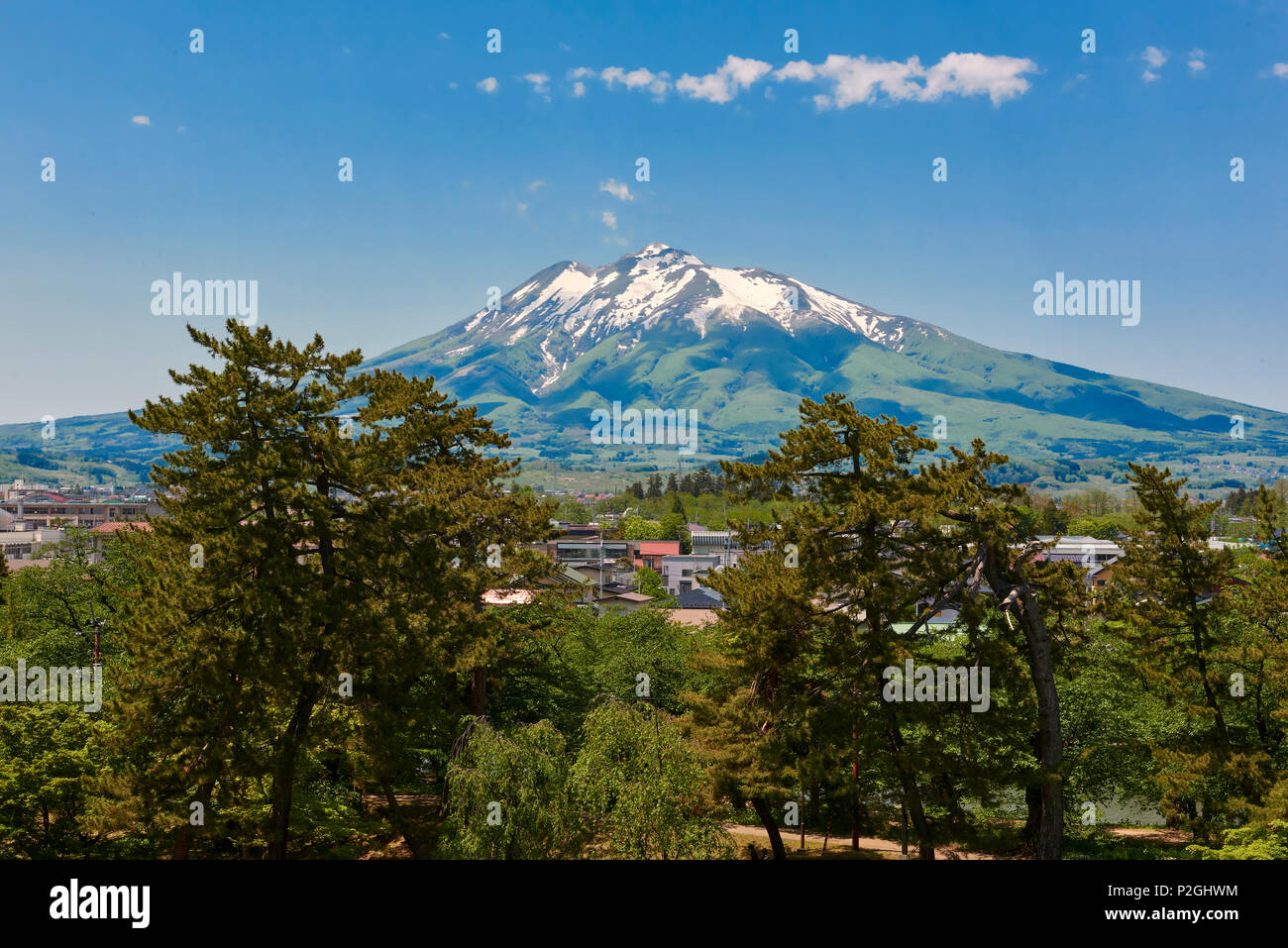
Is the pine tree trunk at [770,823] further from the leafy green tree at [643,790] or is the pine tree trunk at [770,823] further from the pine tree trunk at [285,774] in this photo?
the pine tree trunk at [285,774]

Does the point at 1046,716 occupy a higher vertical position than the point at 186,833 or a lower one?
higher

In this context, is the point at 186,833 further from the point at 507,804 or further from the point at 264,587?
the point at 507,804

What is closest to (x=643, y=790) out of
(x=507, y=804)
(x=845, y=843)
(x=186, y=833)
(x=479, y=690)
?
(x=507, y=804)

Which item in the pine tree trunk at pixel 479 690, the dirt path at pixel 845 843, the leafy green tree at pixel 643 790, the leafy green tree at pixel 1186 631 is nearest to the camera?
the leafy green tree at pixel 643 790

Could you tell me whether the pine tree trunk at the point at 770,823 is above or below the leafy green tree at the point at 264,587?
below

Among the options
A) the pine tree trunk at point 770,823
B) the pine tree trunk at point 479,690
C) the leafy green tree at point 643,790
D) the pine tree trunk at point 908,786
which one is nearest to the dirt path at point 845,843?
the pine tree trunk at point 770,823

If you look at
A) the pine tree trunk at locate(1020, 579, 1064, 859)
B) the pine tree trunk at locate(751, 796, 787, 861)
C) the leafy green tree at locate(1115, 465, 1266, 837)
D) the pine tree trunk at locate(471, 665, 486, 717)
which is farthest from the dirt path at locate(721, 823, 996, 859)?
the pine tree trunk at locate(1020, 579, 1064, 859)

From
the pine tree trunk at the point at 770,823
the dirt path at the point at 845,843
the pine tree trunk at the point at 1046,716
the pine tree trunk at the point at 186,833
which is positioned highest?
the pine tree trunk at the point at 1046,716

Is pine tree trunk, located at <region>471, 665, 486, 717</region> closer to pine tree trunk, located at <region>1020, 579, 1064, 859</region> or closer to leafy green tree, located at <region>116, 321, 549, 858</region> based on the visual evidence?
leafy green tree, located at <region>116, 321, 549, 858</region>
